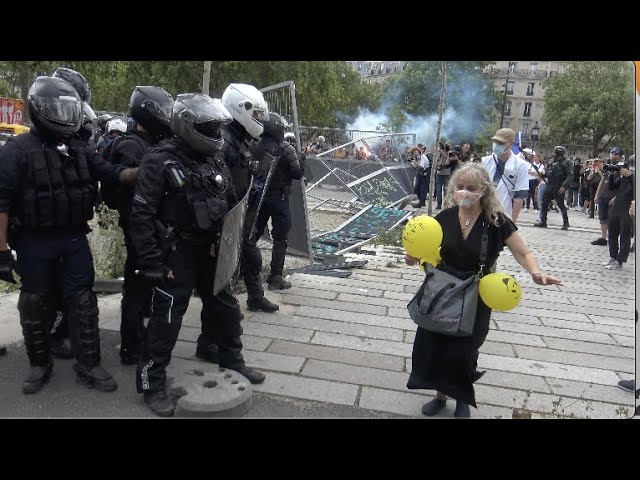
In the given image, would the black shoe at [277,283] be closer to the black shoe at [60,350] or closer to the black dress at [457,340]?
the black shoe at [60,350]

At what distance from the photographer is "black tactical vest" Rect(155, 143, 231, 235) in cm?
316

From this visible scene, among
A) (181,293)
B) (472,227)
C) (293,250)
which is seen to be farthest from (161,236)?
(293,250)

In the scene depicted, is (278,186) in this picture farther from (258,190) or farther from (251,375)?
(251,375)

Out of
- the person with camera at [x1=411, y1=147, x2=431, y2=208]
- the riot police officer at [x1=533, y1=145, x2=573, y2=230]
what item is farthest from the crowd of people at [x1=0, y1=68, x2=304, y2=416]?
the person with camera at [x1=411, y1=147, x2=431, y2=208]

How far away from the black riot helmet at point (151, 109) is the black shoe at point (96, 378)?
173 centimetres

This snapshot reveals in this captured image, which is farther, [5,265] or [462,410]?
[462,410]

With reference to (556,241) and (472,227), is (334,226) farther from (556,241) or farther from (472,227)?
(472,227)

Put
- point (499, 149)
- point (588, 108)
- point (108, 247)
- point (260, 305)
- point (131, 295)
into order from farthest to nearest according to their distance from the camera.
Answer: point (588, 108) → point (499, 149) → point (108, 247) → point (260, 305) → point (131, 295)

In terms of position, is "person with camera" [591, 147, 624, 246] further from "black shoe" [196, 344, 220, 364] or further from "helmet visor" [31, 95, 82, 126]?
"helmet visor" [31, 95, 82, 126]

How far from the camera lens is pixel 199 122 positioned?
10.4ft

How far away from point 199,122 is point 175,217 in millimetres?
595

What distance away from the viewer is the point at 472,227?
3273 millimetres

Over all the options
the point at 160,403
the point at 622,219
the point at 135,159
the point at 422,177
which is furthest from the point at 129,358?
the point at 422,177

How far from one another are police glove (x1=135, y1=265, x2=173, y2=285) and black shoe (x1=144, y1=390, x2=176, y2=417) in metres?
0.71
